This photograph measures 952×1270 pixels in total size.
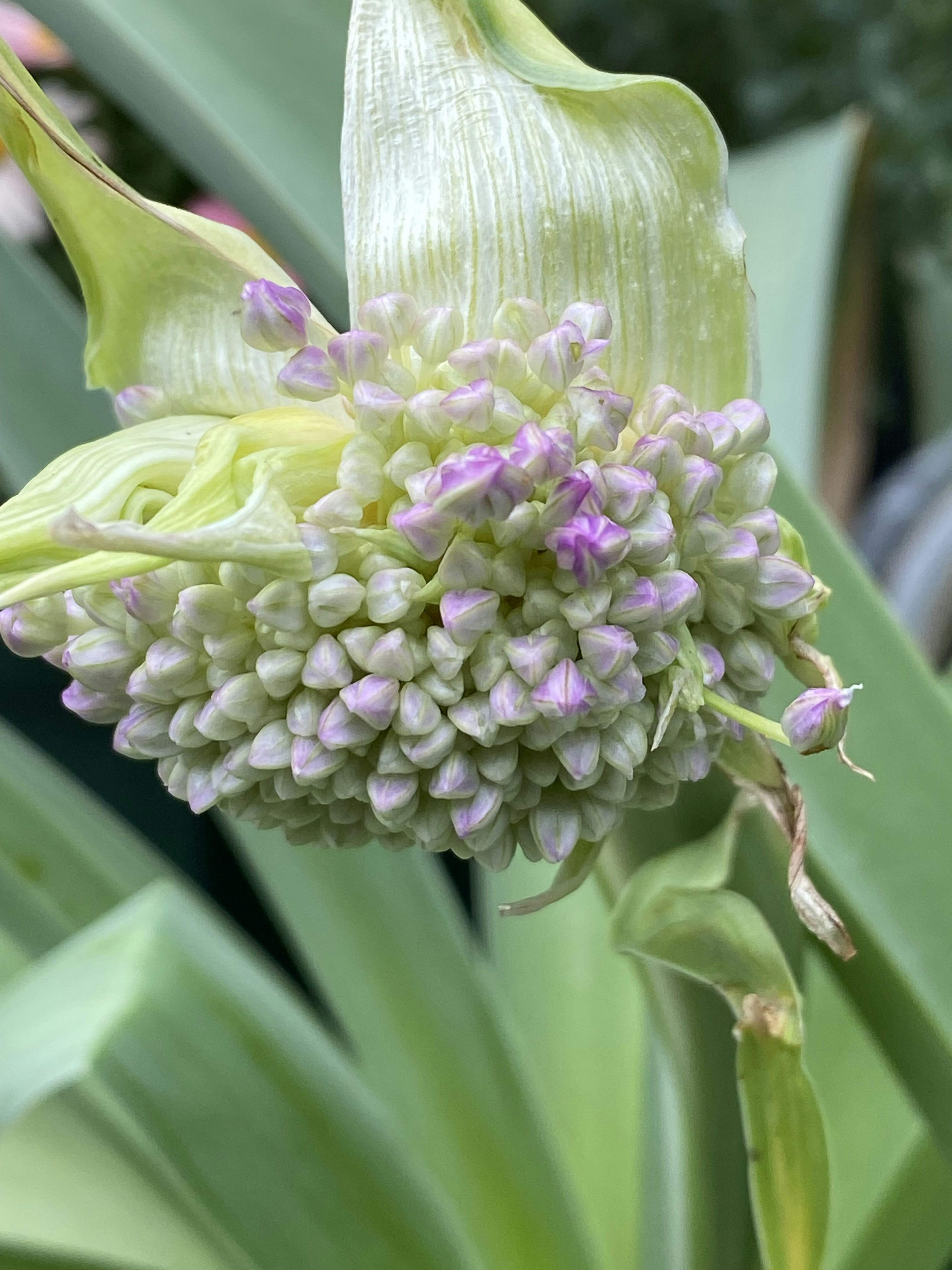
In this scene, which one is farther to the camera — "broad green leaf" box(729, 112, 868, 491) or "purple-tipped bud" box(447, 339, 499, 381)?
"broad green leaf" box(729, 112, 868, 491)

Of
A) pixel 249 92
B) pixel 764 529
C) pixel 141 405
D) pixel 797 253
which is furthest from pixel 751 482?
pixel 797 253

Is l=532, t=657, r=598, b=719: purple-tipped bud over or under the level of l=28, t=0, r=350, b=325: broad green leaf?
under

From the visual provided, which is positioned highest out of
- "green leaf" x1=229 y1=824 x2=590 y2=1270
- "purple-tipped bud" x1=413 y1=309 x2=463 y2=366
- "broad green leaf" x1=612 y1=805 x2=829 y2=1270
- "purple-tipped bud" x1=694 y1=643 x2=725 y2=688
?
"purple-tipped bud" x1=413 y1=309 x2=463 y2=366

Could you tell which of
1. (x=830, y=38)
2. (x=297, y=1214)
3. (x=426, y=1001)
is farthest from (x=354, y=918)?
(x=830, y=38)

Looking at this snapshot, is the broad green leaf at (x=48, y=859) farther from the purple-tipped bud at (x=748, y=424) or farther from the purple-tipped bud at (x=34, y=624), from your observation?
the purple-tipped bud at (x=748, y=424)

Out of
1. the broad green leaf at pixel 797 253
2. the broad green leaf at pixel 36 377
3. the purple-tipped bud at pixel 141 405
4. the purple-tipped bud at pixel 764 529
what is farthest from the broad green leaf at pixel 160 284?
the broad green leaf at pixel 797 253

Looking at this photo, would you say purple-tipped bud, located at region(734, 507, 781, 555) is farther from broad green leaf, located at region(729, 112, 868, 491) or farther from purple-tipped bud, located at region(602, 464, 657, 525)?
broad green leaf, located at region(729, 112, 868, 491)

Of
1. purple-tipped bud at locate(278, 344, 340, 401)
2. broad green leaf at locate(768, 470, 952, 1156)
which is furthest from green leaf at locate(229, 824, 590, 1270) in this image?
purple-tipped bud at locate(278, 344, 340, 401)

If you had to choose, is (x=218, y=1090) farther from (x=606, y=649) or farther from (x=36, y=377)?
(x=36, y=377)

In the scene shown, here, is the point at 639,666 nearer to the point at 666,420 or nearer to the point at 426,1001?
the point at 666,420
